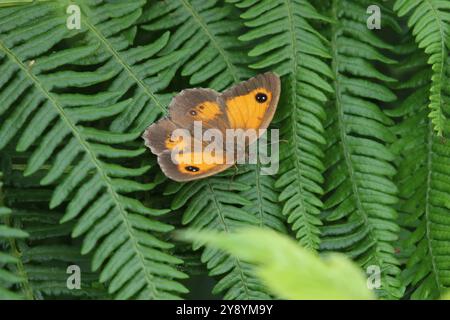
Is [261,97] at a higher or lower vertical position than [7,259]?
higher

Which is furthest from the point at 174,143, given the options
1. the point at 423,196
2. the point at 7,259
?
the point at 423,196

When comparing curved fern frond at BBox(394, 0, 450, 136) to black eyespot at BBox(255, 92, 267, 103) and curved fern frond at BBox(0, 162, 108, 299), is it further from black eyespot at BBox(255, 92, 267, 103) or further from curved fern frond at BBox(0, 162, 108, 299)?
curved fern frond at BBox(0, 162, 108, 299)

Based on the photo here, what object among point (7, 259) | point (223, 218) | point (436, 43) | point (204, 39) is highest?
point (204, 39)

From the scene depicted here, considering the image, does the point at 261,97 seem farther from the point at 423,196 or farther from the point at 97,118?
the point at 423,196

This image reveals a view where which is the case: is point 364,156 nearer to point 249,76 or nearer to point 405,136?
point 405,136

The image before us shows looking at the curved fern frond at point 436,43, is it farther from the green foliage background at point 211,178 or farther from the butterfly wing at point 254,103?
the butterfly wing at point 254,103

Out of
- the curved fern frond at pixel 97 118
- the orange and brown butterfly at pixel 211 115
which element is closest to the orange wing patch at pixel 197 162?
the orange and brown butterfly at pixel 211 115

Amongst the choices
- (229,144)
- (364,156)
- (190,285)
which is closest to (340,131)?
(364,156)
